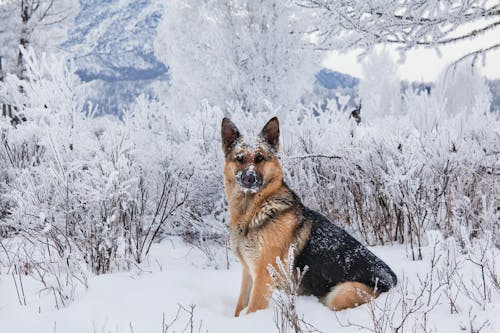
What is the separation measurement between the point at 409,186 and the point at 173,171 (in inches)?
112

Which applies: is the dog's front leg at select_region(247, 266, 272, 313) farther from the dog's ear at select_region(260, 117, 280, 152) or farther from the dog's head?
the dog's ear at select_region(260, 117, 280, 152)

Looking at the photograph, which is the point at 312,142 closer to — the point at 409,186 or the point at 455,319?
the point at 409,186

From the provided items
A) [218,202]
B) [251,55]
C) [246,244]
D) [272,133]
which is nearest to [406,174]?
[272,133]

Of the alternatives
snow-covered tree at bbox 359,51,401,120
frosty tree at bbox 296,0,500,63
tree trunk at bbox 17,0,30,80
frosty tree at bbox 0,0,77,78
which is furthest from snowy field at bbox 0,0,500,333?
snow-covered tree at bbox 359,51,401,120

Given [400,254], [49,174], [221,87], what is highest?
[221,87]

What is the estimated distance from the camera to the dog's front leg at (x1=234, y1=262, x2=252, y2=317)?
3590mm

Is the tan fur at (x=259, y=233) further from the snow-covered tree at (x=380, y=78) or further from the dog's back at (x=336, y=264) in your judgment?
the snow-covered tree at (x=380, y=78)

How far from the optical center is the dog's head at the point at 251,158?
143 inches

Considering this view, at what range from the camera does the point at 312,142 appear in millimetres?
5973

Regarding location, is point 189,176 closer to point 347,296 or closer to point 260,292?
point 260,292

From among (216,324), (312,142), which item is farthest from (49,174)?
(312,142)

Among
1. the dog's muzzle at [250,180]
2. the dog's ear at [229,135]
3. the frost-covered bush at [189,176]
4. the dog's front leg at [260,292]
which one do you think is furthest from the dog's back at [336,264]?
the dog's ear at [229,135]

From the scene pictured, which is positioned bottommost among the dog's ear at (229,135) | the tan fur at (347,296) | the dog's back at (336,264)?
the tan fur at (347,296)

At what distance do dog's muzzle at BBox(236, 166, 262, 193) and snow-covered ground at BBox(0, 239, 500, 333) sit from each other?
1022 millimetres
